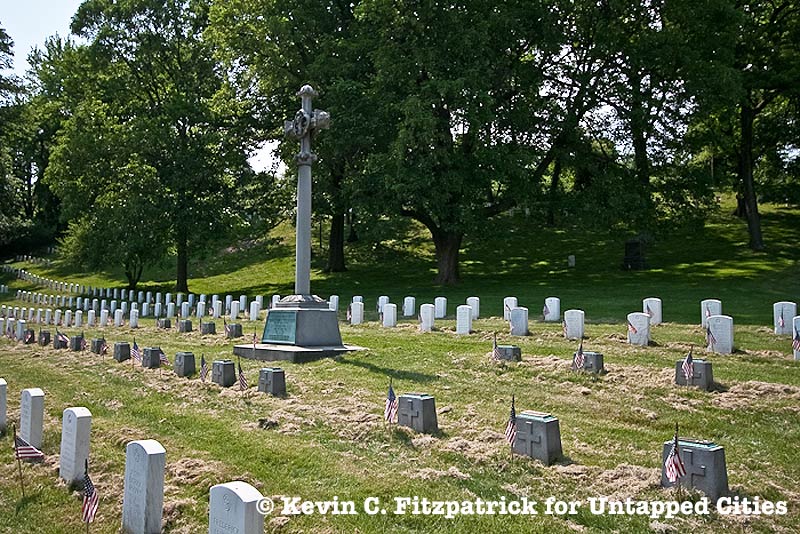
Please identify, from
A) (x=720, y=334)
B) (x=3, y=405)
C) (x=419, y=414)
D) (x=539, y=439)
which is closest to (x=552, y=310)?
(x=720, y=334)

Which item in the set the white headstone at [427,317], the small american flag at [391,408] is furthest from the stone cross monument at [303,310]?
the small american flag at [391,408]

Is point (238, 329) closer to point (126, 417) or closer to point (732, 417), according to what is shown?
point (126, 417)

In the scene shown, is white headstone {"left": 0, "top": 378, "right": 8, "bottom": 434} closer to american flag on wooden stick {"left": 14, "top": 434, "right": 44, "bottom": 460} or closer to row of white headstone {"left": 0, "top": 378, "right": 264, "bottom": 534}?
row of white headstone {"left": 0, "top": 378, "right": 264, "bottom": 534}

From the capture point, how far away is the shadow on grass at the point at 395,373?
10.3m

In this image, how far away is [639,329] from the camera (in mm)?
12336

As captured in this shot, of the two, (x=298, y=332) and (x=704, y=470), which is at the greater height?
(x=298, y=332)

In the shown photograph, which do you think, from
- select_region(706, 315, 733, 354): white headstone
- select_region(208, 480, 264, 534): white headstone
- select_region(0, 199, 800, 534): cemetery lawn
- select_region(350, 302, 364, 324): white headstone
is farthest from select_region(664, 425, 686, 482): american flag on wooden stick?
select_region(350, 302, 364, 324): white headstone

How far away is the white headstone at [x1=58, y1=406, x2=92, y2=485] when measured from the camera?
20.9 feet

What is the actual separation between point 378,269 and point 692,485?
30.1 meters

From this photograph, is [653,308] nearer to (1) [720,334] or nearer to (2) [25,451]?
(1) [720,334]

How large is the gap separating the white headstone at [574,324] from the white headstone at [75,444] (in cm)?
941

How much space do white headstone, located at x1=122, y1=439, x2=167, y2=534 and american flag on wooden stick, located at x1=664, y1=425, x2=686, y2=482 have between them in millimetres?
4200

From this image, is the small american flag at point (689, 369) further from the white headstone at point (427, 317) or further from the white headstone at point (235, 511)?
the white headstone at point (427, 317)

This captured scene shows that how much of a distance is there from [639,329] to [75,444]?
9.70m
